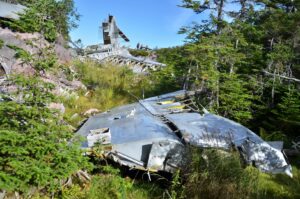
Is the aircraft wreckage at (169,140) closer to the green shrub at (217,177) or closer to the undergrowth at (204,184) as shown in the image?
the undergrowth at (204,184)

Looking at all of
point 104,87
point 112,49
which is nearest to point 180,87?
point 104,87

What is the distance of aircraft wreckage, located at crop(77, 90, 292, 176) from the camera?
20.2 ft

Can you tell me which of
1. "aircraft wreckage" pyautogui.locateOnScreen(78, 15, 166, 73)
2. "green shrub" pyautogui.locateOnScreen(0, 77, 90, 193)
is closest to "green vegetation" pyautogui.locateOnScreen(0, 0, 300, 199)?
"green shrub" pyautogui.locateOnScreen(0, 77, 90, 193)

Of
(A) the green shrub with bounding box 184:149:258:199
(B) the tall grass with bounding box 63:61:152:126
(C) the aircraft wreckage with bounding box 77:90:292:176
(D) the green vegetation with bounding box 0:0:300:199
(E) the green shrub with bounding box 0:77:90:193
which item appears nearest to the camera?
(E) the green shrub with bounding box 0:77:90:193

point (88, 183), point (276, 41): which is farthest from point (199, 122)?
point (276, 41)

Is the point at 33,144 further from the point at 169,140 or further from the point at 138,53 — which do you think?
the point at 138,53

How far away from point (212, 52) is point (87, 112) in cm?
477

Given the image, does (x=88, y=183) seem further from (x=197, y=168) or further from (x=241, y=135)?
(x=241, y=135)

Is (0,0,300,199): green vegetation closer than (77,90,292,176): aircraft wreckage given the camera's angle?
Yes

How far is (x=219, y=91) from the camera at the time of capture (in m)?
11.5

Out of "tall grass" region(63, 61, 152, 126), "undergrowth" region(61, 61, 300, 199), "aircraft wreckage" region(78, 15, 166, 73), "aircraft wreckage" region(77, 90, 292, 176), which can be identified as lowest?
"undergrowth" region(61, 61, 300, 199)

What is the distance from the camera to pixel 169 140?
20.9 feet

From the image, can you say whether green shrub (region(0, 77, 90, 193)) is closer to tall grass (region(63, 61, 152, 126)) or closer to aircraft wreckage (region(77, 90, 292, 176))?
aircraft wreckage (region(77, 90, 292, 176))

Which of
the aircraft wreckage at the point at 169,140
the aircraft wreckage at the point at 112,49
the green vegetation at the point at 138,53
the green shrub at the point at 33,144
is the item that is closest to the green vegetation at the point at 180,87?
the green shrub at the point at 33,144
